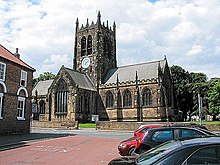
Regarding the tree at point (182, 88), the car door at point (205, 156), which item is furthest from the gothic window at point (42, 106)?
the car door at point (205, 156)

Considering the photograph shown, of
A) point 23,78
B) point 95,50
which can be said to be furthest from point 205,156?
point 95,50

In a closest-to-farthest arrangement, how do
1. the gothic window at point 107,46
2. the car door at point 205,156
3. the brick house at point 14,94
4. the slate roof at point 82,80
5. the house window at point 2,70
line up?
the car door at point 205,156
the house window at point 2,70
the brick house at point 14,94
the slate roof at point 82,80
the gothic window at point 107,46

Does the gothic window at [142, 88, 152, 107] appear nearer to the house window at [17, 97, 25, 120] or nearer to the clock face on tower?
the clock face on tower

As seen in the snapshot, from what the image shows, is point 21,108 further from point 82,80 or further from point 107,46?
point 107,46

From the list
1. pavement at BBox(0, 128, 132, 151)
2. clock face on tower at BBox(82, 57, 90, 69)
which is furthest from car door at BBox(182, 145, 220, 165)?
clock face on tower at BBox(82, 57, 90, 69)

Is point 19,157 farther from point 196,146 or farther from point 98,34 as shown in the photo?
point 98,34

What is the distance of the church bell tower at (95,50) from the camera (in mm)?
56094

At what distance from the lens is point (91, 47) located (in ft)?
192

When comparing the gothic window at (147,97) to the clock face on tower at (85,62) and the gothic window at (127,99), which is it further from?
the clock face on tower at (85,62)

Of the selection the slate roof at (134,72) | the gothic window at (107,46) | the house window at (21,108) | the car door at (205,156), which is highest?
the gothic window at (107,46)

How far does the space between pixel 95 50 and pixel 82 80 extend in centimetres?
884

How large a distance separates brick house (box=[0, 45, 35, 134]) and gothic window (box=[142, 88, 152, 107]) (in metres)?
28.3

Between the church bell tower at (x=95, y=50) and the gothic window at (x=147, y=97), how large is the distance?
11.5 meters

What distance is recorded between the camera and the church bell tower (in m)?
56.1
